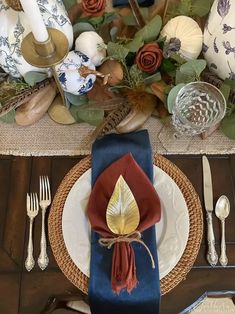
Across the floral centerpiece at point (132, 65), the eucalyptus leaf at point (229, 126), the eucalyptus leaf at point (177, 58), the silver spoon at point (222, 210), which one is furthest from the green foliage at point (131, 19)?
the silver spoon at point (222, 210)

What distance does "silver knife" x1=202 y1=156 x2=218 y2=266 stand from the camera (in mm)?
588

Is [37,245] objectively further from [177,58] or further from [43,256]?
[177,58]

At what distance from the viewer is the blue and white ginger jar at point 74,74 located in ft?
2.09

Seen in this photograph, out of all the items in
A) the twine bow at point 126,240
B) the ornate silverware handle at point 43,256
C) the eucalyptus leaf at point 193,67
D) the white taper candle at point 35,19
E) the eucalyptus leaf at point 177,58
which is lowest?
the ornate silverware handle at point 43,256

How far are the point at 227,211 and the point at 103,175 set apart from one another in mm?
192

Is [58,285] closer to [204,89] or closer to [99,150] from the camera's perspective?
[99,150]

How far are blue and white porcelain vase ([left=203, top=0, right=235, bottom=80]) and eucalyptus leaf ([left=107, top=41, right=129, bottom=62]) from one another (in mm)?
134

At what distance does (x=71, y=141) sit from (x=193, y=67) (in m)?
0.23

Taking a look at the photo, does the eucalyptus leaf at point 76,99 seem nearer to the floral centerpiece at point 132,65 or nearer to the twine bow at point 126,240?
the floral centerpiece at point 132,65

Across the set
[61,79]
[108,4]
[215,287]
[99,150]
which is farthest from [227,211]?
[108,4]

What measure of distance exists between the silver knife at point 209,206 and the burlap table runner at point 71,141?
1.5 inches

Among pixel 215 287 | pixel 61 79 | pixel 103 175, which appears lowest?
pixel 215 287

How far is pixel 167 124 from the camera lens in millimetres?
715

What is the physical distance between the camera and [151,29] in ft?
2.19
